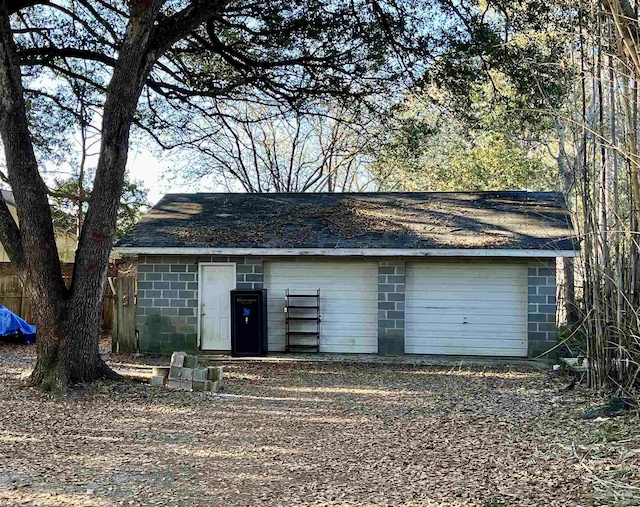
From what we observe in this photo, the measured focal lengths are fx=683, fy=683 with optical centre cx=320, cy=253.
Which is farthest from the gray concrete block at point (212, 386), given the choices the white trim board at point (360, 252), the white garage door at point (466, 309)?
the white garage door at point (466, 309)

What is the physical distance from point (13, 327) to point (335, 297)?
778cm

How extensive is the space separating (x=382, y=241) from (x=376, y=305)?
1313mm

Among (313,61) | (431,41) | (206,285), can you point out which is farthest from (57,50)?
(431,41)

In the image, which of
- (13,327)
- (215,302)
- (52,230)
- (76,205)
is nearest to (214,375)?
(52,230)

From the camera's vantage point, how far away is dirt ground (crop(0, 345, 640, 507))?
5.10 meters

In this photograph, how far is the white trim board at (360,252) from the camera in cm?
1255

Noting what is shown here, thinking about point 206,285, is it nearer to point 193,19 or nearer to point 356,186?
point 193,19

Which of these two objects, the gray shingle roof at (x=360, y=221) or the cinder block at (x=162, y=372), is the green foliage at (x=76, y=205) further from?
the cinder block at (x=162, y=372)

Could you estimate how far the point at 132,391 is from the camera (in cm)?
920

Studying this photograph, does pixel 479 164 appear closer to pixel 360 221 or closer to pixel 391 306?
pixel 360 221

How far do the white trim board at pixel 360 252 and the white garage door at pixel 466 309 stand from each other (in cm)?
66

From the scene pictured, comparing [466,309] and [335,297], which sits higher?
[335,297]

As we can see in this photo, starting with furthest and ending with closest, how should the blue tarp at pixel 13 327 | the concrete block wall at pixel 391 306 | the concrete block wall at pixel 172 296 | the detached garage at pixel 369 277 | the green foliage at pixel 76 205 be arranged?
the green foliage at pixel 76 205
the blue tarp at pixel 13 327
the concrete block wall at pixel 172 296
the concrete block wall at pixel 391 306
the detached garage at pixel 369 277

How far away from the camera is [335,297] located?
1381 cm
